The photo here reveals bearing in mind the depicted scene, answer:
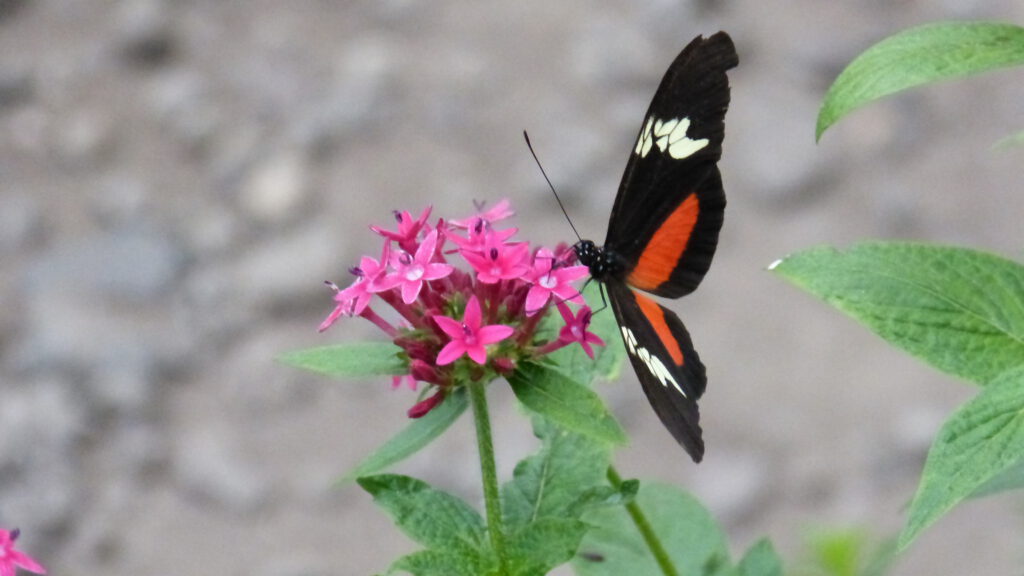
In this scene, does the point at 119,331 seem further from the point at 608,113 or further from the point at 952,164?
the point at 952,164

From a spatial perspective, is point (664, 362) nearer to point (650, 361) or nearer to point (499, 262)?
point (650, 361)

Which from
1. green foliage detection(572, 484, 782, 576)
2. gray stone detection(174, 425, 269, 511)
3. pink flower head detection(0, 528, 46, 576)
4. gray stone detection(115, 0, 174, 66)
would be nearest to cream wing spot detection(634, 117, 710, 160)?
green foliage detection(572, 484, 782, 576)

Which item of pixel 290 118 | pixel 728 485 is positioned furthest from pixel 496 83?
pixel 728 485

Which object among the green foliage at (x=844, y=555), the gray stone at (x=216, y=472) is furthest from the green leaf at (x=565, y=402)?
the gray stone at (x=216, y=472)

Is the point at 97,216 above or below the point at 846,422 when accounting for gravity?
above

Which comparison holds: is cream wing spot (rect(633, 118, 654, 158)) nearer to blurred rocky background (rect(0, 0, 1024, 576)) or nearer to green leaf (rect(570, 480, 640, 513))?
green leaf (rect(570, 480, 640, 513))

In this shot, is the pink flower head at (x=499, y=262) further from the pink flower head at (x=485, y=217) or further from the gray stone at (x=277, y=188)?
the gray stone at (x=277, y=188)
